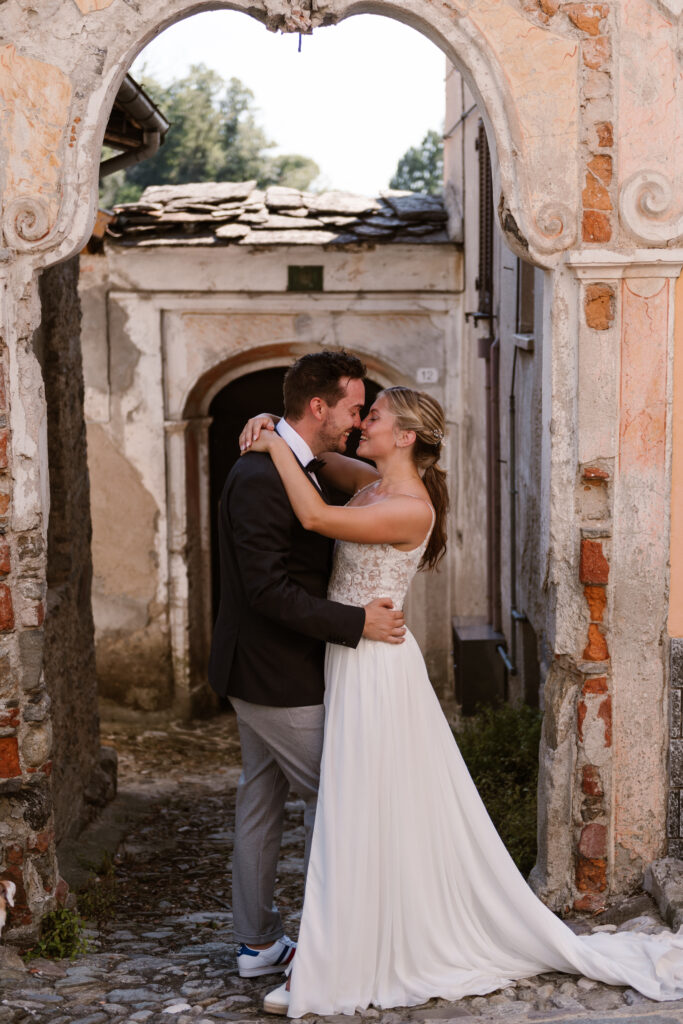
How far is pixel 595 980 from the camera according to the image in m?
3.54

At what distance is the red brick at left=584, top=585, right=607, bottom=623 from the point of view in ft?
13.0

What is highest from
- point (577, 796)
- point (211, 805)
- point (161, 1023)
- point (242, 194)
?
point (242, 194)

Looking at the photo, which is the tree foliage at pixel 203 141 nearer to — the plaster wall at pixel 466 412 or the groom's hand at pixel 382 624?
the plaster wall at pixel 466 412

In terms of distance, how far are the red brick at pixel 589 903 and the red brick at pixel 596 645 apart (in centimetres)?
87

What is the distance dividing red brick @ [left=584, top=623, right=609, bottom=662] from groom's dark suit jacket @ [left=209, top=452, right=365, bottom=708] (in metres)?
0.92

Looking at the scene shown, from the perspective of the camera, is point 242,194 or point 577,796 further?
point 242,194

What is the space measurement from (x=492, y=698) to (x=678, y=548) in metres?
3.66

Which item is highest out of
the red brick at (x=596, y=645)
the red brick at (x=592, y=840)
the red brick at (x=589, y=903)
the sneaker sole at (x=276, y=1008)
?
the red brick at (x=596, y=645)

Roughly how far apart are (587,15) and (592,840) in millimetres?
A: 2867

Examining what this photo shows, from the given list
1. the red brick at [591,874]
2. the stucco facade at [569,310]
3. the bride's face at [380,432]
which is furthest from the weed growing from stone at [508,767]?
the bride's face at [380,432]

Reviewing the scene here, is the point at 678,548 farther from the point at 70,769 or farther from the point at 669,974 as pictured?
the point at 70,769

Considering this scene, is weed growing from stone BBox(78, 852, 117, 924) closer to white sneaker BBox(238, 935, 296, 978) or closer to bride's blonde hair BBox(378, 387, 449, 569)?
white sneaker BBox(238, 935, 296, 978)

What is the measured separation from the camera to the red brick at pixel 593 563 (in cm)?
394

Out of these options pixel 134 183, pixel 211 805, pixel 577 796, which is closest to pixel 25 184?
pixel 577 796
